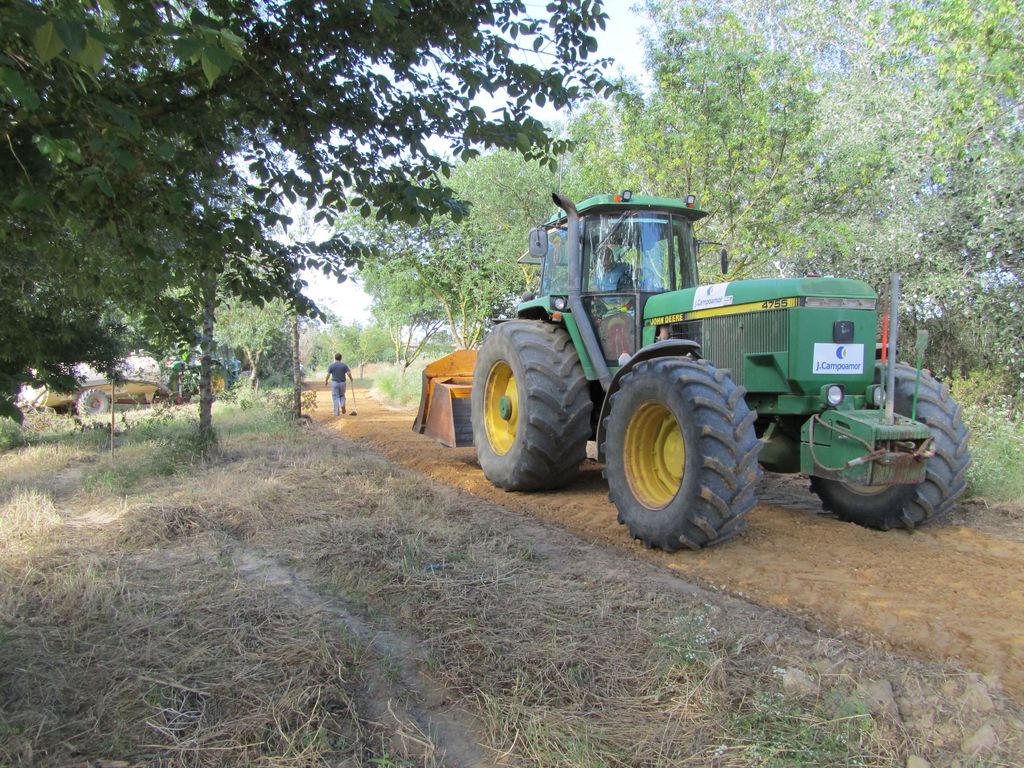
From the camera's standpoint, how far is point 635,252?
629cm

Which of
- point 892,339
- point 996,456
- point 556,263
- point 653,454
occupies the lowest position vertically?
point 996,456

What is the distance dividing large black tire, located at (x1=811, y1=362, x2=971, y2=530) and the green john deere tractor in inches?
0.4

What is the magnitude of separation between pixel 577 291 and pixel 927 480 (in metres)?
3.15

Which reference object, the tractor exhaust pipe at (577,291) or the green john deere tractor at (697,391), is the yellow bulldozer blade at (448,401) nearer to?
the green john deere tractor at (697,391)

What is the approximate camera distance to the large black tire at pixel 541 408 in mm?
6137

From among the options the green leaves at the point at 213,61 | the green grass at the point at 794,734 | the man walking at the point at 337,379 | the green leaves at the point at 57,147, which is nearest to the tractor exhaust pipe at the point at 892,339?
the green grass at the point at 794,734

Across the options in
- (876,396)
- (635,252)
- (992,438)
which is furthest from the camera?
(992,438)

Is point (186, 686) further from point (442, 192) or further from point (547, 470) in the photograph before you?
point (547, 470)

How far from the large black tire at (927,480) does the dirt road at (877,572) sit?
131mm

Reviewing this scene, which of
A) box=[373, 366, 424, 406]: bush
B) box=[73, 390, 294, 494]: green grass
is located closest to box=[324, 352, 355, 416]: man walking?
box=[73, 390, 294, 494]: green grass

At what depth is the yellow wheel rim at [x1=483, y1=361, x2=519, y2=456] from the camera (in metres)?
7.17

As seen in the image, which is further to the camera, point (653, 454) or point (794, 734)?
point (653, 454)

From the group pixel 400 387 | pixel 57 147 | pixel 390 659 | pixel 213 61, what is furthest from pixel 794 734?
pixel 400 387

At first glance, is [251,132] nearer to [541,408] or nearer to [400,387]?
[541,408]
